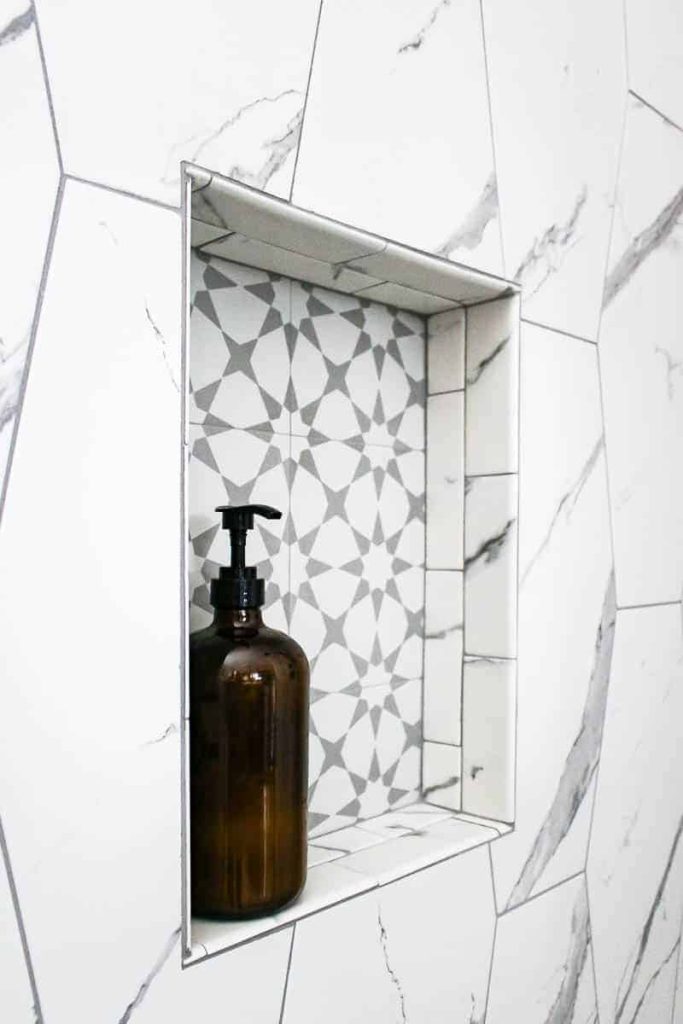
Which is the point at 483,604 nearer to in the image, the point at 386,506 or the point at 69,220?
the point at 386,506

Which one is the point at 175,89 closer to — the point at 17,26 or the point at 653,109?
the point at 17,26

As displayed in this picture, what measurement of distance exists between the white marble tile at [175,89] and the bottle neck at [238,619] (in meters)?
0.32

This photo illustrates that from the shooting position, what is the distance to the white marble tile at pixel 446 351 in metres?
1.02

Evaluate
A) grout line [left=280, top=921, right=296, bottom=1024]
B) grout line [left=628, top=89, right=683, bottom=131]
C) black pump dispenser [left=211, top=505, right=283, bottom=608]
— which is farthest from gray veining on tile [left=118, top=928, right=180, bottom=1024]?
grout line [left=628, top=89, right=683, bottom=131]

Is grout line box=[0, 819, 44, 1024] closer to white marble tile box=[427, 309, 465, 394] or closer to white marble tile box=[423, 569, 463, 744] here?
white marble tile box=[423, 569, 463, 744]

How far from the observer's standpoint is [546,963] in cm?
103

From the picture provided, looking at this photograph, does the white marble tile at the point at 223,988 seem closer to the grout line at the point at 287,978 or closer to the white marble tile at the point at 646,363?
the grout line at the point at 287,978

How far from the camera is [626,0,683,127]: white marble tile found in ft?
3.76

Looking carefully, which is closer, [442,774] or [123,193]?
[123,193]

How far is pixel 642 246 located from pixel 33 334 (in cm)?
87

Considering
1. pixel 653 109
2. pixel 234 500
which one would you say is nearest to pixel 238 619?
pixel 234 500

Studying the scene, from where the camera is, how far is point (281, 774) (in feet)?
2.39

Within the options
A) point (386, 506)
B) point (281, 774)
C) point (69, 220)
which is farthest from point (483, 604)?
point (69, 220)

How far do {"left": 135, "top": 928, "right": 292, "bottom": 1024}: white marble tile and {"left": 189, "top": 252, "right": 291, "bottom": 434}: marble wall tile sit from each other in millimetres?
438
